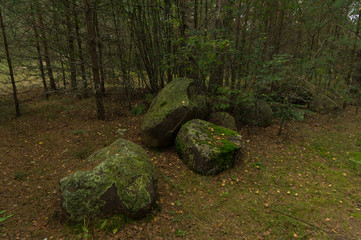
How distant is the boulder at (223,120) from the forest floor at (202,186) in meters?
0.86

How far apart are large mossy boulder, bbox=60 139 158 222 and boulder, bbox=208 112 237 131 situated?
433 centimetres

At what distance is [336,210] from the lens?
4301 mm

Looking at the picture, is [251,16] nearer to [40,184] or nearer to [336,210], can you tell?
[336,210]

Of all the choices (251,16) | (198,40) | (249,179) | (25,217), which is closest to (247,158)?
(249,179)

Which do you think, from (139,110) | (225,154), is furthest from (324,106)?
(139,110)

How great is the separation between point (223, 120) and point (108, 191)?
5.21 m

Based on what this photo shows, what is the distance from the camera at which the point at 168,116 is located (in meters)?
6.04

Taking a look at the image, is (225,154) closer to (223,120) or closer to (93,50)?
(223,120)

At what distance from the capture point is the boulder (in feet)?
24.1

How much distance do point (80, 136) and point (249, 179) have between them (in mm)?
5952

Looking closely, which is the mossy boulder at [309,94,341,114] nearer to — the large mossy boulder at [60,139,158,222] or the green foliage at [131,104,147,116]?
the green foliage at [131,104,147,116]

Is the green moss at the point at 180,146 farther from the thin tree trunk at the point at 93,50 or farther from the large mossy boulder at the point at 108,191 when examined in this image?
the thin tree trunk at the point at 93,50

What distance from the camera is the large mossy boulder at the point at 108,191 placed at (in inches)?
134

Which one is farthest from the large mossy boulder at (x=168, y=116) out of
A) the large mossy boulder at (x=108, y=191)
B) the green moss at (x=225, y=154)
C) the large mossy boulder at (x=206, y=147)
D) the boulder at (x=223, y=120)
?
the large mossy boulder at (x=108, y=191)
